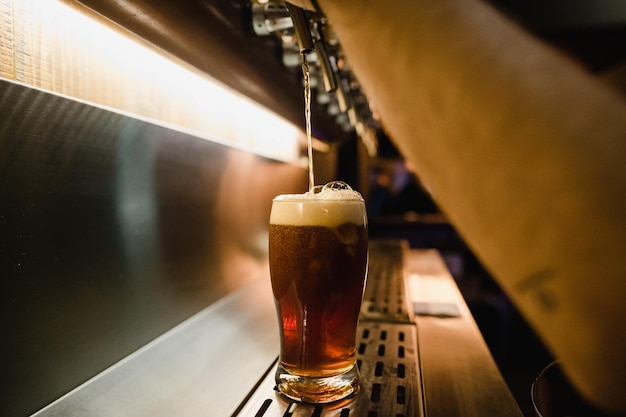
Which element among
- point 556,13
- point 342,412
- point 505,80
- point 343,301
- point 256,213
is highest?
point 556,13

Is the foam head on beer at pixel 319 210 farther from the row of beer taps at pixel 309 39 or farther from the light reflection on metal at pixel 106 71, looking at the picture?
the light reflection on metal at pixel 106 71

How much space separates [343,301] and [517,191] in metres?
0.50

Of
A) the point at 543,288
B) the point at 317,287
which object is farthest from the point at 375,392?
the point at 543,288

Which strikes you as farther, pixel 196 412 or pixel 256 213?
pixel 256 213

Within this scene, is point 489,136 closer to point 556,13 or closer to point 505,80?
point 505,80

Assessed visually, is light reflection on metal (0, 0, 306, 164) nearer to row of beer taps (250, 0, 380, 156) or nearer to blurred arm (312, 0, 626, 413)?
row of beer taps (250, 0, 380, 156)

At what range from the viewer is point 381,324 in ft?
4.05

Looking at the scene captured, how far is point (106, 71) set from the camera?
3.30 ft

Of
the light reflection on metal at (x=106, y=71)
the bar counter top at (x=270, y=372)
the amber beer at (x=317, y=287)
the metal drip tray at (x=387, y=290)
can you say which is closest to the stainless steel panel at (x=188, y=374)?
Result: the bar counter top at (x=270, y=372)

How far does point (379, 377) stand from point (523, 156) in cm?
63

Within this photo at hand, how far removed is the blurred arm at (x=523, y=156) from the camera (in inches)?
14.1

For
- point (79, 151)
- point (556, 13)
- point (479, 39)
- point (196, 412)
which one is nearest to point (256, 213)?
point (79, 151)

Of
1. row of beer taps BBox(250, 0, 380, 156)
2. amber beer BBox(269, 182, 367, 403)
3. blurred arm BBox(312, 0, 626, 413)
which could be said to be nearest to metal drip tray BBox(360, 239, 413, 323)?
amber beer BBox(269, 182, 367, 403)

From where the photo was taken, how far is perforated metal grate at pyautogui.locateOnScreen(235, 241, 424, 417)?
2.47ft
